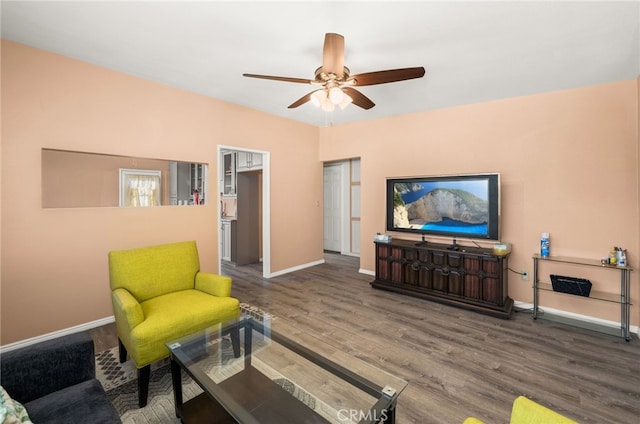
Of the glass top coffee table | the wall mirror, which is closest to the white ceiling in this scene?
the wall mirror

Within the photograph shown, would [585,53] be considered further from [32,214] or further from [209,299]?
[32,214]

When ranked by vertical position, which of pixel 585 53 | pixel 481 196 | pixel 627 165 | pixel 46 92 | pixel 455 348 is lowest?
pixel 455 348

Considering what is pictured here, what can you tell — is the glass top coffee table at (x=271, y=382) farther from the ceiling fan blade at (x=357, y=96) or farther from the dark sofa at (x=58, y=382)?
the ceiling fan blade at (x=357, y=96)

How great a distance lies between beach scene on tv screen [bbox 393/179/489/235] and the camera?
356 centimetres

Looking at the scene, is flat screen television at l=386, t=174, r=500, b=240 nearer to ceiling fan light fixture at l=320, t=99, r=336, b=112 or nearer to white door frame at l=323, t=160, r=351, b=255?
ceiling fan light fixture at l=320, t=99, r=336, b=112

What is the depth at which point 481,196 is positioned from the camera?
11.6 ft

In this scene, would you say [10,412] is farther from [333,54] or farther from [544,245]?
[544,245]

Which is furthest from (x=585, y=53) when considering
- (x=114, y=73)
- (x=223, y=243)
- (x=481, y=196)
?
(x=223, y=243)

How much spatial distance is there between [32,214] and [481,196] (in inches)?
187

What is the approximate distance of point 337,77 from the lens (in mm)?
2168

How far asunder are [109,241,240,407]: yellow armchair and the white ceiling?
184 centimetres

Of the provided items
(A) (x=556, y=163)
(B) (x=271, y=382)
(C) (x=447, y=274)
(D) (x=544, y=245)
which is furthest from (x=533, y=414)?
(A) (x=556, y=163)

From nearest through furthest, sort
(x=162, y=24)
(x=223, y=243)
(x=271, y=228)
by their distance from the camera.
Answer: (x=162, y=24)
(x=271, y=228)
(x=223, y=243)

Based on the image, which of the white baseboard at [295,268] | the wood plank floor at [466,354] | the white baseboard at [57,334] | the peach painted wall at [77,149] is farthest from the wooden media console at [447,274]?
the white baseboard at [57,334]
